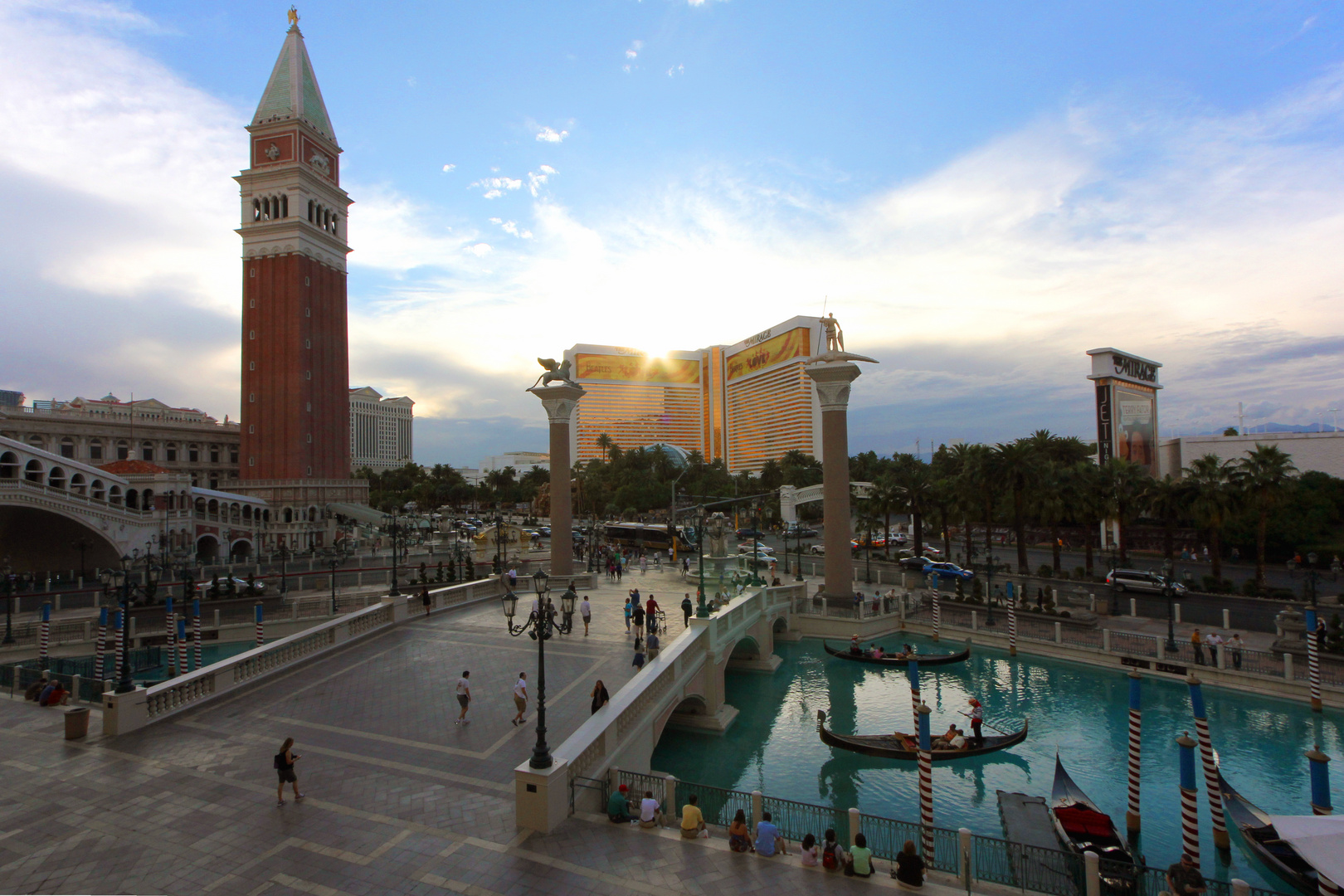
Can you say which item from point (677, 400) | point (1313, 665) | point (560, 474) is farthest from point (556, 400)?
point (677, 400)

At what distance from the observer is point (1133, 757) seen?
52.9 ft

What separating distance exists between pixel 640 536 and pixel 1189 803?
169ft

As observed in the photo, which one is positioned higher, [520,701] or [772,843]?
[520,701]

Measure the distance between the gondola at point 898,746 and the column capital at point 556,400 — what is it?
20.6 metres

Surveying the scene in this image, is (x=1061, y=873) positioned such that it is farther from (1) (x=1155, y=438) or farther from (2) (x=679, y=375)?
(2) (x=679, y=375)

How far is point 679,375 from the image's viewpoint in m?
190

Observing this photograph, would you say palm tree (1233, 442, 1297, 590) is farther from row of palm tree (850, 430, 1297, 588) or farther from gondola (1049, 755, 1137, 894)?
gondola (1049, 755, 1137, 894)

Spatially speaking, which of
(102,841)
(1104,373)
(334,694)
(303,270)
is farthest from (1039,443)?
(303,270)

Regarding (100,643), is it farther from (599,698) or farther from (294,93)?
(294,93)

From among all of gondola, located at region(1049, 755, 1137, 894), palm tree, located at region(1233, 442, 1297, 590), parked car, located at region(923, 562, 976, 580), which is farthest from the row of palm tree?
gondola, located at region(1049, 755, 1137, 894)

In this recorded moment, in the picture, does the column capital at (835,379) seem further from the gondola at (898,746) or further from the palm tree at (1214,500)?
the palm tree at (1214,500)

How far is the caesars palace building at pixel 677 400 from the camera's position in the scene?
168375 mm

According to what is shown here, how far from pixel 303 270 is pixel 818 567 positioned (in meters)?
58.0

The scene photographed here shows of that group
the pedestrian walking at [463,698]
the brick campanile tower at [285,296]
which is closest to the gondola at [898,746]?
the pedestrian walking at [463,698]
